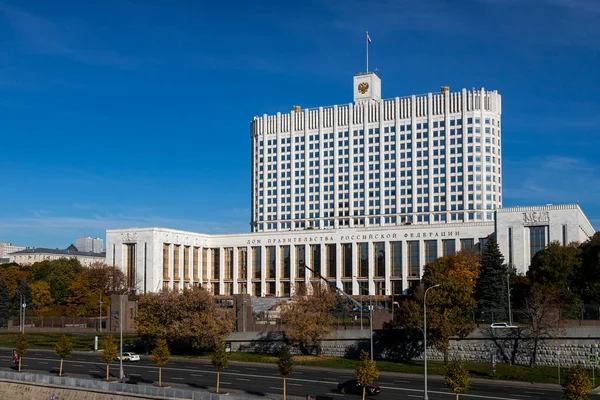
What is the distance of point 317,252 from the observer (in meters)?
169

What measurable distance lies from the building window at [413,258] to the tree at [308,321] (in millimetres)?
67985

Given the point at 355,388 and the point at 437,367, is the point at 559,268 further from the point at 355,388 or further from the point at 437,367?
the point at 355,388

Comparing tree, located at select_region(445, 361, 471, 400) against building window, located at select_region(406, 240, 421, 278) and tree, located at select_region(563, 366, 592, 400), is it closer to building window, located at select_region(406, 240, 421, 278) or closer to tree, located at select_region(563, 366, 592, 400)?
tree, located at select_region(563, 366, 592, 400)

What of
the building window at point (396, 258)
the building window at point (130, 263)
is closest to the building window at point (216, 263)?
the building window at point (130, 263)

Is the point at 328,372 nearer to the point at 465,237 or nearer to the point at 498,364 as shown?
the point at 498,364

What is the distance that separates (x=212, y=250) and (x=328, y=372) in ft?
349

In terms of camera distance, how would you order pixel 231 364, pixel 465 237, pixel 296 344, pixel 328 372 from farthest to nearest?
1. pixel 465 237
2. pixel 296 344
3. pixel 231 364
4. pixel 328 372

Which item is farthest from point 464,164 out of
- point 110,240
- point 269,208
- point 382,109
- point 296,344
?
point 296,344

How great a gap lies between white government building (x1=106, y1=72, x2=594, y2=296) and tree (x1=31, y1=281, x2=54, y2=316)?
52.0 feet

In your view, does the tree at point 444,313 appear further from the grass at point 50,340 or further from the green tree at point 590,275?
the grass at point 50,340

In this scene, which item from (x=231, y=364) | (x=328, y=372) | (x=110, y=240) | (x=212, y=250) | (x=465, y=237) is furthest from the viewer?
(x=212, y=250)

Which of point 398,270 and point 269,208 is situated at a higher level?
point 269,208

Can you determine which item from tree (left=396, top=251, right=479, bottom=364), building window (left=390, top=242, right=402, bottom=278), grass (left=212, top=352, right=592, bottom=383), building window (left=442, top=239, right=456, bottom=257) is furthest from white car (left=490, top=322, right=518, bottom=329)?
building window (left=390, top=242, right=402, bottom=278)

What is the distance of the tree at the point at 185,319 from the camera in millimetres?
91625
